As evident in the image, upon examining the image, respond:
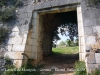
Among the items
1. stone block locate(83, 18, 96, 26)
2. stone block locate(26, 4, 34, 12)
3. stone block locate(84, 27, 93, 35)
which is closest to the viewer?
stone block locate(84, 27, 93, 35)

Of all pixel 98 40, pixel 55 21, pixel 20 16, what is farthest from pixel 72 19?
pixel 98 40

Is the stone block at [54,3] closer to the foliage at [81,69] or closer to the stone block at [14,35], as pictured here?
the stone block at [14,35]

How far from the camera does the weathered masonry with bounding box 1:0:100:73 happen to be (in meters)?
4.74

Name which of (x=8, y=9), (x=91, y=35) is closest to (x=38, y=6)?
(x=8, y=9)

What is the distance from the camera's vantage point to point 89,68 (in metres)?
4.47

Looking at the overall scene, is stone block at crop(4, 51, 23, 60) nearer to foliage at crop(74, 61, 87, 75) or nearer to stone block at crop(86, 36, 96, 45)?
foliage at crop(74, 61, 87, 75)

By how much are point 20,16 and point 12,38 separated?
1.11 metres

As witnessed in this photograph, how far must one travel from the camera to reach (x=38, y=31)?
21.1 ft

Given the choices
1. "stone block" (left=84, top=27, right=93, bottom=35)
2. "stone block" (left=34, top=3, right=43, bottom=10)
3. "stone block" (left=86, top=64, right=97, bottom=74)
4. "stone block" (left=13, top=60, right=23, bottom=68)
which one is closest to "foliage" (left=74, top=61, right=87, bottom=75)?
"stone block" (left=86, top=64, right=97, bottom=74)

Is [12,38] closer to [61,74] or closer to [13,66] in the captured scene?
[13,66]

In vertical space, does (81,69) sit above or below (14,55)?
below

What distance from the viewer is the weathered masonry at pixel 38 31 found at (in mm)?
4740

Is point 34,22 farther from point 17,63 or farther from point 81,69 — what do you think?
point 81,69

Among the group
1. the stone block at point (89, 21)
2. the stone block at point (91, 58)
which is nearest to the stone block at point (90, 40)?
the stone block at point (91, 58)
